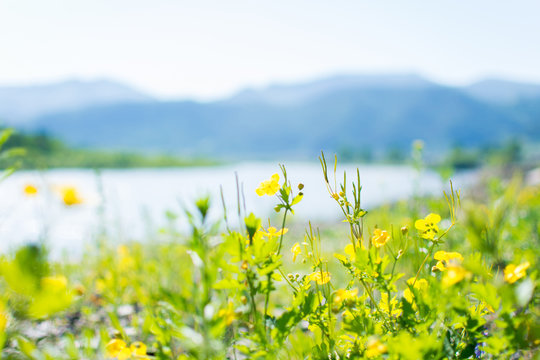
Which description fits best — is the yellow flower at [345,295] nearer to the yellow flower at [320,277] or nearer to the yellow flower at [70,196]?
the yellow flower at [320,277]

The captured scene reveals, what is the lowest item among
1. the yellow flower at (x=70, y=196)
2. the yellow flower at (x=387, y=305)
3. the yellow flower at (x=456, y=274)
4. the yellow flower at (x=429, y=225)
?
the yellow flower at (x=387, y=305)

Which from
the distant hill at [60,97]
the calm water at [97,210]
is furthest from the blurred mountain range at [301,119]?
the calm water at [97,210]

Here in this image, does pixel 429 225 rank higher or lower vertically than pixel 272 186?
lower

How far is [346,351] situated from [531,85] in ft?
647

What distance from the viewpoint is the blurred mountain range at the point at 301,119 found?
4333 inches

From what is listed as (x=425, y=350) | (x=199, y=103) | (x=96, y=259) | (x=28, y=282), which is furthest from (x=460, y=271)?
(x=199, y=103)

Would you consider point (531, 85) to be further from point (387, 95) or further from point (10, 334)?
point (10, 334)

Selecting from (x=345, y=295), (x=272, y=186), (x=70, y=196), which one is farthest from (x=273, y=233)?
(x=70, y=196)

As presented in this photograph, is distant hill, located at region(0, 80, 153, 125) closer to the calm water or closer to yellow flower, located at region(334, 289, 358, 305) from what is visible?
the calm water

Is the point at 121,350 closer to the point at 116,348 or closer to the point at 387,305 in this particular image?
the point at 116,348

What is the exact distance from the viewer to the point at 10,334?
1.48ft

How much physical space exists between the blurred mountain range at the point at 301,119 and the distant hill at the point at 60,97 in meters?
0.90

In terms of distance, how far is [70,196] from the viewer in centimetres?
123

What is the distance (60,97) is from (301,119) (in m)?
105
